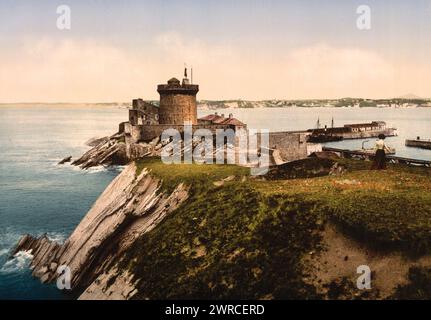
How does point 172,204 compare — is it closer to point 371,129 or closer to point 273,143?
point 273,143

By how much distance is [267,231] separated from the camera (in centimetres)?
1628

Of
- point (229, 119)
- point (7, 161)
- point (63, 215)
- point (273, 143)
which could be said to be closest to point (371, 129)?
point (229, 119)

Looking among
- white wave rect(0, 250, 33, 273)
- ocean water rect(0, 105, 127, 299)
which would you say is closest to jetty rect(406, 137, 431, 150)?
ocean water rect(0, 105, 127, 299)

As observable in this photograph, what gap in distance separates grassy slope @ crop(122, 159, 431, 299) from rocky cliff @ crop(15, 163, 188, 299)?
317 centimetres

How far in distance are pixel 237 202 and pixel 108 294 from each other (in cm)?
707

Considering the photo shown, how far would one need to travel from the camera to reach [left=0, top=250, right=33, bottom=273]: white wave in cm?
2859

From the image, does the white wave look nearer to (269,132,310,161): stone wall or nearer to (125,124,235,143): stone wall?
(269,132,310,161): stone wall

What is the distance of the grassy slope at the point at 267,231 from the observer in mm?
13875

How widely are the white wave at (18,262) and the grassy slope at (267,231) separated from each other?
1276 cm

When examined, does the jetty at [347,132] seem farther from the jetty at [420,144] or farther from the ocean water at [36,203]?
the ocean water at [36,203]

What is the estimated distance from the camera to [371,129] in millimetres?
132375

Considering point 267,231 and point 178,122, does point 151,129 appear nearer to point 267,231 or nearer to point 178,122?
point 178,122

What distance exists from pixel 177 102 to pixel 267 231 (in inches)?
1714
